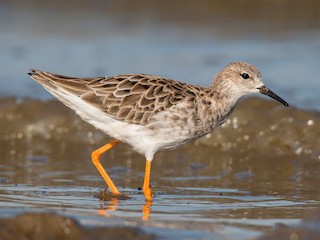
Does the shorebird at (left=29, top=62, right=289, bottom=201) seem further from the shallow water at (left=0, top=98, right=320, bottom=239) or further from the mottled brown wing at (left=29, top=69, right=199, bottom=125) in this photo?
the shallow water at (left=0, top=98, right=320, bottom=239)

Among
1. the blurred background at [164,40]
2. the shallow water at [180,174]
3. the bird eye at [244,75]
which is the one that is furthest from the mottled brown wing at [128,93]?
the blurred background at [164,40]

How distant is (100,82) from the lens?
9781mm

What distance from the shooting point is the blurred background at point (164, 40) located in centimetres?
1578

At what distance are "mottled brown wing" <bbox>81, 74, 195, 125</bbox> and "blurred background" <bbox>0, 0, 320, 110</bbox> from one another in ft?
15.3

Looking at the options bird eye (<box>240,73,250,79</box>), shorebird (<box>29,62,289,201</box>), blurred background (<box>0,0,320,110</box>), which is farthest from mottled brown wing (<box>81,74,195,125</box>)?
blurred background (<box>0,0,320,110</box>)

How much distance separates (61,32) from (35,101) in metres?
5.76

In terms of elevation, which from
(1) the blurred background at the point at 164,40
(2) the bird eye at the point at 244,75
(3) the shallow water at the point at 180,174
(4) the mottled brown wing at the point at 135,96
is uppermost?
(1) the blurred background at the point at 164,40

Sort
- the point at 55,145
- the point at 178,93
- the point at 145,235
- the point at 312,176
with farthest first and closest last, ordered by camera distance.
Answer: the point at 55,145
the point at 312,176
the point at 178,93
the point at 145,235

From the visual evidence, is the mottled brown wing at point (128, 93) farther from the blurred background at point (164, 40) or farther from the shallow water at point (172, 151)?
the blurred background at point (164, 40)

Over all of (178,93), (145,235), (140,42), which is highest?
(140,42)

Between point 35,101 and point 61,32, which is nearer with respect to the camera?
point 35,101

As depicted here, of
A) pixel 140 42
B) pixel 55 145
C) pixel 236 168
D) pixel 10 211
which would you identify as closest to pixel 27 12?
pixel 140 42

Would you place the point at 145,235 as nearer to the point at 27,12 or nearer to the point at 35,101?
the point at 35,101

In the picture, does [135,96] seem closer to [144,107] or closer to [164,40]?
[144,107]
